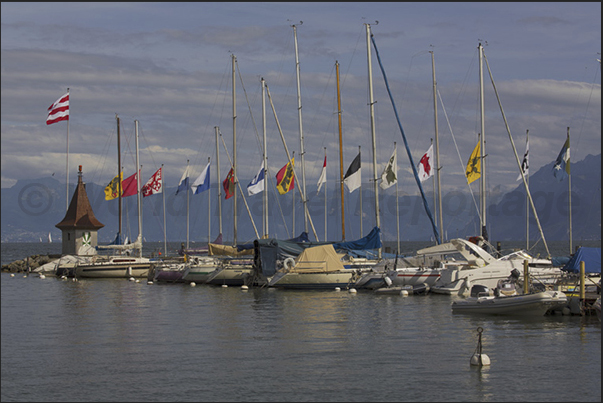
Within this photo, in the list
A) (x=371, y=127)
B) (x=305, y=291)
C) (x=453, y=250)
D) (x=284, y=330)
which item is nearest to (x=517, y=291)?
(x=453, y=250)

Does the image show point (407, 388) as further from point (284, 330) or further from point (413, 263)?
point (413, 263)

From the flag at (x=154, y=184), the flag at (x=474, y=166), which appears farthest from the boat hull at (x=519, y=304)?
the flag at (x=154, y=184)

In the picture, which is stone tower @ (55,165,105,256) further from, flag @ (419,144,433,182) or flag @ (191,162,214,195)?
flag @ (419,144,433,182)

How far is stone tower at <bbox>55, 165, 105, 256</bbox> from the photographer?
268ft

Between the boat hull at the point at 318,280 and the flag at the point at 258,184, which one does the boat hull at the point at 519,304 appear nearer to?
the boat hull at the point at 318,280

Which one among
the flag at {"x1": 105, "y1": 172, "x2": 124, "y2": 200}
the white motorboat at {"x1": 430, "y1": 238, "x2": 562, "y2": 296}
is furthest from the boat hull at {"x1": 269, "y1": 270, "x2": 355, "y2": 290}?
the flag at {"x1": 105, "y1": 172, "x2": 124, "y2": 200}

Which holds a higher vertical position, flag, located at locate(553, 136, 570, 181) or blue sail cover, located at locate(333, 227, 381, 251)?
flag, located at locate(553, 136, 570, 181)

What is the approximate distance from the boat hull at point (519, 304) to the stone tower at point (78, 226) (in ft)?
176

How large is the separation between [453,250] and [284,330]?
19422mm

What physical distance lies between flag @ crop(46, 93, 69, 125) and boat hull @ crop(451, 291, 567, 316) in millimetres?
43102

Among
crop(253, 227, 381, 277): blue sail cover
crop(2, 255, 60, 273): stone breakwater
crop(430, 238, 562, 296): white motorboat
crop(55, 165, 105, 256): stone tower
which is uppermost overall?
crop(55, 165, 105, 256): stone tower

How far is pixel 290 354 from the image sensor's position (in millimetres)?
26812

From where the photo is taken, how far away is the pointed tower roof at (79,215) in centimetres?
8200

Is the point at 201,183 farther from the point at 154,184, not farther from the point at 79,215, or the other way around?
the point at 79,215
